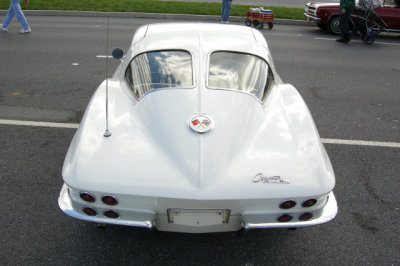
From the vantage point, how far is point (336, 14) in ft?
34.0

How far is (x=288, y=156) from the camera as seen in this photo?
2.56m

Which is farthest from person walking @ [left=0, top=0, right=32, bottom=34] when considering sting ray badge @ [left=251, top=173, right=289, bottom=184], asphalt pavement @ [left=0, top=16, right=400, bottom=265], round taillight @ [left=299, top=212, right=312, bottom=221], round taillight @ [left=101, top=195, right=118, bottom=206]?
round taillight @ [left=299, top=212, right=312, bottom=221]

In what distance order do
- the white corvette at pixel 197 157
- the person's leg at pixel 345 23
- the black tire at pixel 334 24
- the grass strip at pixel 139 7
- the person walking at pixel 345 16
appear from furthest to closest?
the grass strip at pixel 139 7, the black tire at pixel 334 24, the person's leg at pixel 345 23, the person walking at pixel 345 16, the white corvette at pixel 197 157

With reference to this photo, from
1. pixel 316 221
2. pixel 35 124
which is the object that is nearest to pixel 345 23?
pixel 35 124

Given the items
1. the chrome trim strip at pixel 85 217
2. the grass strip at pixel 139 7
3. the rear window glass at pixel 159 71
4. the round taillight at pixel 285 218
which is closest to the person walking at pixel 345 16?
the grass strip at pixel 139 7

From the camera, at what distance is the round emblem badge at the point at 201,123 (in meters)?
2.64

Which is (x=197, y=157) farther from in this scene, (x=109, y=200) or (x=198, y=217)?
(x=109, y=200)

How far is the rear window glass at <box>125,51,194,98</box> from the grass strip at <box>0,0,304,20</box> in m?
8.94

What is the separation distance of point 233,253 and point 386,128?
333 cm

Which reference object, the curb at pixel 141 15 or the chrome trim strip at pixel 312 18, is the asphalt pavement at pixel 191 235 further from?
the curb at pixel 141 15

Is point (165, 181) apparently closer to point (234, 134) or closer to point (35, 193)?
point (234, 134)

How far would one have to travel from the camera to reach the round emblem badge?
8.66 ft

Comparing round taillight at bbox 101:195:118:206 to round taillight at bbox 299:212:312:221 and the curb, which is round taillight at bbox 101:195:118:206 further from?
the curb

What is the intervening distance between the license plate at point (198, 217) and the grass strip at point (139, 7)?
10.5m
